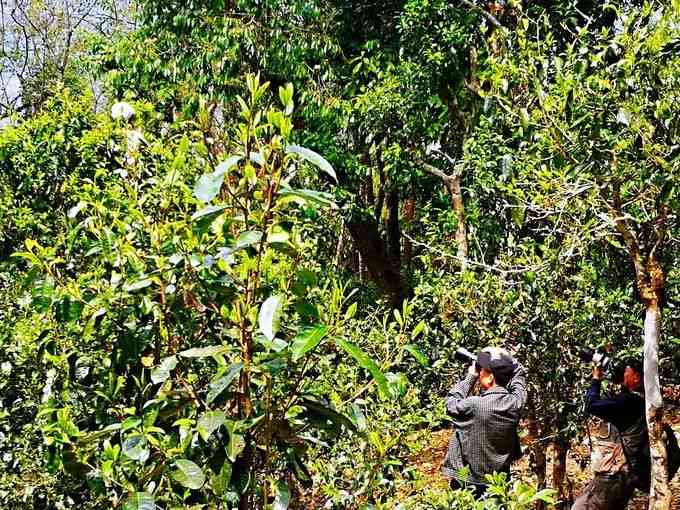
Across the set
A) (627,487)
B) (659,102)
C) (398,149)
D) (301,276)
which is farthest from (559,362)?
(301,276)

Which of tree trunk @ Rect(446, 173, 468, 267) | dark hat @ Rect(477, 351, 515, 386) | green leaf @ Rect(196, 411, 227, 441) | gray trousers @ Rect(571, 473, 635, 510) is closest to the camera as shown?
green leaf @ Rect(196, 411, 227, 441)

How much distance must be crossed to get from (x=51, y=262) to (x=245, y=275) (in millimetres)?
471

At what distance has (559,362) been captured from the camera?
233 inches

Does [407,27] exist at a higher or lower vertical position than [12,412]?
higher

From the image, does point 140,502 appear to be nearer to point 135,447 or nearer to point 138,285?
point 135,447

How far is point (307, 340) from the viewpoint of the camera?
62.9 inches

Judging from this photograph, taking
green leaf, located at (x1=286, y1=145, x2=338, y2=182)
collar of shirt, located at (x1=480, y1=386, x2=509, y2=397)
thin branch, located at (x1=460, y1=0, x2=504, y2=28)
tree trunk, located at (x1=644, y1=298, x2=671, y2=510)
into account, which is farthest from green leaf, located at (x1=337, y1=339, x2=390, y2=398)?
thin branch, located at (x1=460, y1=0, x2=504, y2=28)

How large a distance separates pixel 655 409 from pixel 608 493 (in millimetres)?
1437

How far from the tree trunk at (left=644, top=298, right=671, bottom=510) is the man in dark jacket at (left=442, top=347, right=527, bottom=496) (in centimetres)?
75

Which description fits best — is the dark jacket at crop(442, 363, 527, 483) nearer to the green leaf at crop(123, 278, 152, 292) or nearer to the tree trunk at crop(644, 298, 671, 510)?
the tree trunk at crop(644, 298, 671, 510)

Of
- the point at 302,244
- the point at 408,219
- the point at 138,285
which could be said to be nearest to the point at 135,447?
the point at 138,285

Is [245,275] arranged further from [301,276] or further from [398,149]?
[398,149]

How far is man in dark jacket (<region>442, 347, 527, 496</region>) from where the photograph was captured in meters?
5.01

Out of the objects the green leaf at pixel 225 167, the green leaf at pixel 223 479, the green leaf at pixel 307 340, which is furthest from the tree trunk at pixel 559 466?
the green leaf at pixel 225 167
